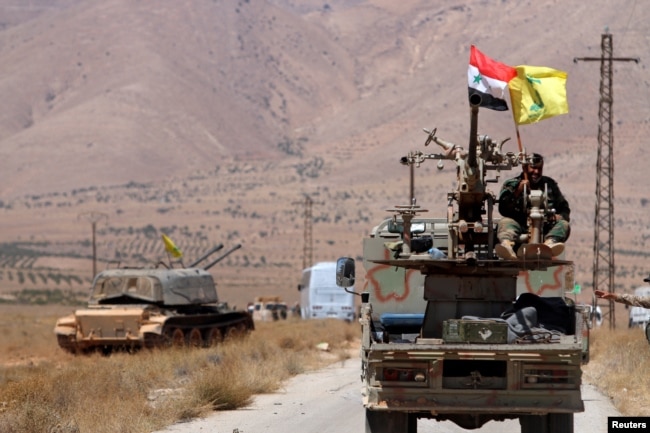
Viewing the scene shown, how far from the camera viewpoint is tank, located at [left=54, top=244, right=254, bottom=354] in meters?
33.8

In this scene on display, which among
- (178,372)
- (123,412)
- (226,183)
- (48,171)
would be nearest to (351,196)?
(226,183)

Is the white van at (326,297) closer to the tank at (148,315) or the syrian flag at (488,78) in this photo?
the tank at (148,315)

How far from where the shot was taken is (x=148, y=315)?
34.2m

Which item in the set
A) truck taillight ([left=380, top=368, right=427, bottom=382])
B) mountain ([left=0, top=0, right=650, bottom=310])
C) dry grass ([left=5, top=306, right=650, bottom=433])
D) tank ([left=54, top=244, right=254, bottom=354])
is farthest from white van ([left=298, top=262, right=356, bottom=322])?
truck taillight ([left=380, top=368, right=427, bottom=382])

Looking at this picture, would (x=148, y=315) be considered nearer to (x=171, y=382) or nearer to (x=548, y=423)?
(x=171, y=382)

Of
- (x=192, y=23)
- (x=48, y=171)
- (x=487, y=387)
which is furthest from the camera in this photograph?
(x=192, y=23)

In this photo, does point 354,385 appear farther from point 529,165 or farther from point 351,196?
point 351,196

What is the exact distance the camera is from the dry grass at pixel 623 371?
19.2 meters

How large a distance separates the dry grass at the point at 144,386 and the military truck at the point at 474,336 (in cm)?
337

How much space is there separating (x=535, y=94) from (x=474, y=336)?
4058mm

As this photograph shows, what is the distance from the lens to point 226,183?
15100 cm

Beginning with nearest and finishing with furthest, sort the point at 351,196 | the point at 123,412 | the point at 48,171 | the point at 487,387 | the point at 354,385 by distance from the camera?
1. the point at 487,387
2. the point at 123,412
3. the point at 354,385
4. the point at 351,196
5. the point at 48,171

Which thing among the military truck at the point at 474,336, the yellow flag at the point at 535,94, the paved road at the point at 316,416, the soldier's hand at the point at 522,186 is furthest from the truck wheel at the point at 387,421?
the yellow flag at the point at 535,94

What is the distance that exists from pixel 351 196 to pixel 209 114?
3666cm
